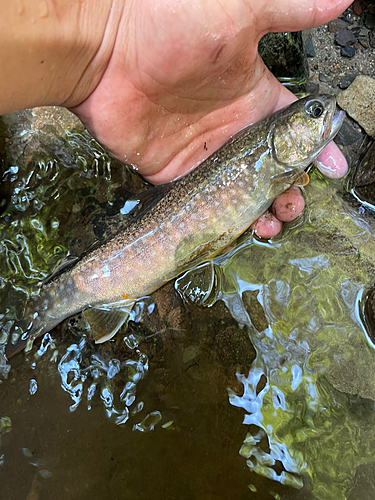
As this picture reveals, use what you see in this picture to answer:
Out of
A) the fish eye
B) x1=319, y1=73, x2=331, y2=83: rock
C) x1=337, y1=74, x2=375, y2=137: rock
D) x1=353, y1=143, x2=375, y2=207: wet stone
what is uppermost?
the fish eye

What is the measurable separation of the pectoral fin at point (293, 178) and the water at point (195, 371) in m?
0.35

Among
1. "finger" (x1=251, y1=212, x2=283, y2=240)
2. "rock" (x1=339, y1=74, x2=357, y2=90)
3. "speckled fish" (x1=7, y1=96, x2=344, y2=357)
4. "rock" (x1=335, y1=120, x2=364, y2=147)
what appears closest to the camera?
"speckled fish" (x1=7, y1=96, x2=344, y2=357)

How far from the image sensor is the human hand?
1922 mm

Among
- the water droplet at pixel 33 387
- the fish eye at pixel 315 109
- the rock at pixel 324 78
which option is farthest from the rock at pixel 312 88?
the water droplet at pixel 33 387

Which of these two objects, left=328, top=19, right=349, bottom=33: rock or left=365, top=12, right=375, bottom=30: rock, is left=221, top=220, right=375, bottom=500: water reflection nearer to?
left=328, top=19, right=349, bottom=33: rock

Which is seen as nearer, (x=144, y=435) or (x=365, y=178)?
(x=144, y=435)

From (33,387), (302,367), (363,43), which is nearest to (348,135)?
(363,43)

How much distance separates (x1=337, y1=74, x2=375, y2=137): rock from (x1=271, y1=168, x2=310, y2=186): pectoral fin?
38.4 inches

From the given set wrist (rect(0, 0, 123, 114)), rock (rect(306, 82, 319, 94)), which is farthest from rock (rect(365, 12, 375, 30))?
wrist (rect(0, 0, 123, 114))

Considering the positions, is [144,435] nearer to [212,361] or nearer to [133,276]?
[212,361]

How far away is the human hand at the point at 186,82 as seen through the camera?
1.92m

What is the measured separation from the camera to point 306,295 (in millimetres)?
2471

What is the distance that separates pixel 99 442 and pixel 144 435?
0.28 m

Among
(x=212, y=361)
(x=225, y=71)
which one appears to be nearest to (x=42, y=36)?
(x=225, y=71)
